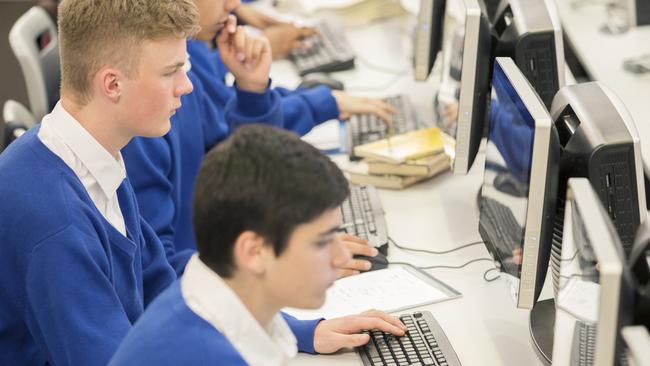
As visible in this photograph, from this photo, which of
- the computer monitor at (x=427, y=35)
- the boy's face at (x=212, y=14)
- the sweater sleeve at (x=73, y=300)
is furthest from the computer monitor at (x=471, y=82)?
the sweater sleeve at (x=73, y=300)

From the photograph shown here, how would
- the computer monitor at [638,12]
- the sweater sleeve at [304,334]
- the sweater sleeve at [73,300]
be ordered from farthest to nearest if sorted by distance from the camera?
the computer monitor at [638,12] → the sweater sleeve at [304,334] → the sweater sleeve at [73,300]

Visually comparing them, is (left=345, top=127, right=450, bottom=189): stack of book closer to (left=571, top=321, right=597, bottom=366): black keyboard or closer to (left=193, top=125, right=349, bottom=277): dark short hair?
(left=571, top=321, right=597, bottom=366): black keyboard

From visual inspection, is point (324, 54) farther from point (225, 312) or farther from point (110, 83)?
point (225, 312)

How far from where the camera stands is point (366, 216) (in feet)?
7.89

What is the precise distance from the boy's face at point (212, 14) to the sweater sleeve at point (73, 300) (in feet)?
3.52

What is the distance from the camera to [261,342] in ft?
4.28

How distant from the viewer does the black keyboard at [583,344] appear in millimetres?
1403

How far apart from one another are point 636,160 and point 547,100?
0.48m

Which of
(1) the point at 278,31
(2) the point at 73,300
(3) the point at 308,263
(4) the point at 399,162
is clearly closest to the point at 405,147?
(4) the point at 399,162

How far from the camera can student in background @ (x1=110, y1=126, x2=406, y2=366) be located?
1.25m

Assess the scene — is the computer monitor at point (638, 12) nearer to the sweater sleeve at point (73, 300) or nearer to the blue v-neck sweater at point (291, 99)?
the blue v-neck sweater at point (291, 99)

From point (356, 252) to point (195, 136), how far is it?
616mm

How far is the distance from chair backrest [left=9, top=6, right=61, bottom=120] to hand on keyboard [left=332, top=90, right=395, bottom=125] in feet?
2.87

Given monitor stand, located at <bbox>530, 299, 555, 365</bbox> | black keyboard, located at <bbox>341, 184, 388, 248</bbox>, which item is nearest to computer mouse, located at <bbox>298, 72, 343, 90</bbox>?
black keyboard, located at <bbox>341, 184, 388, 248</bbox>
